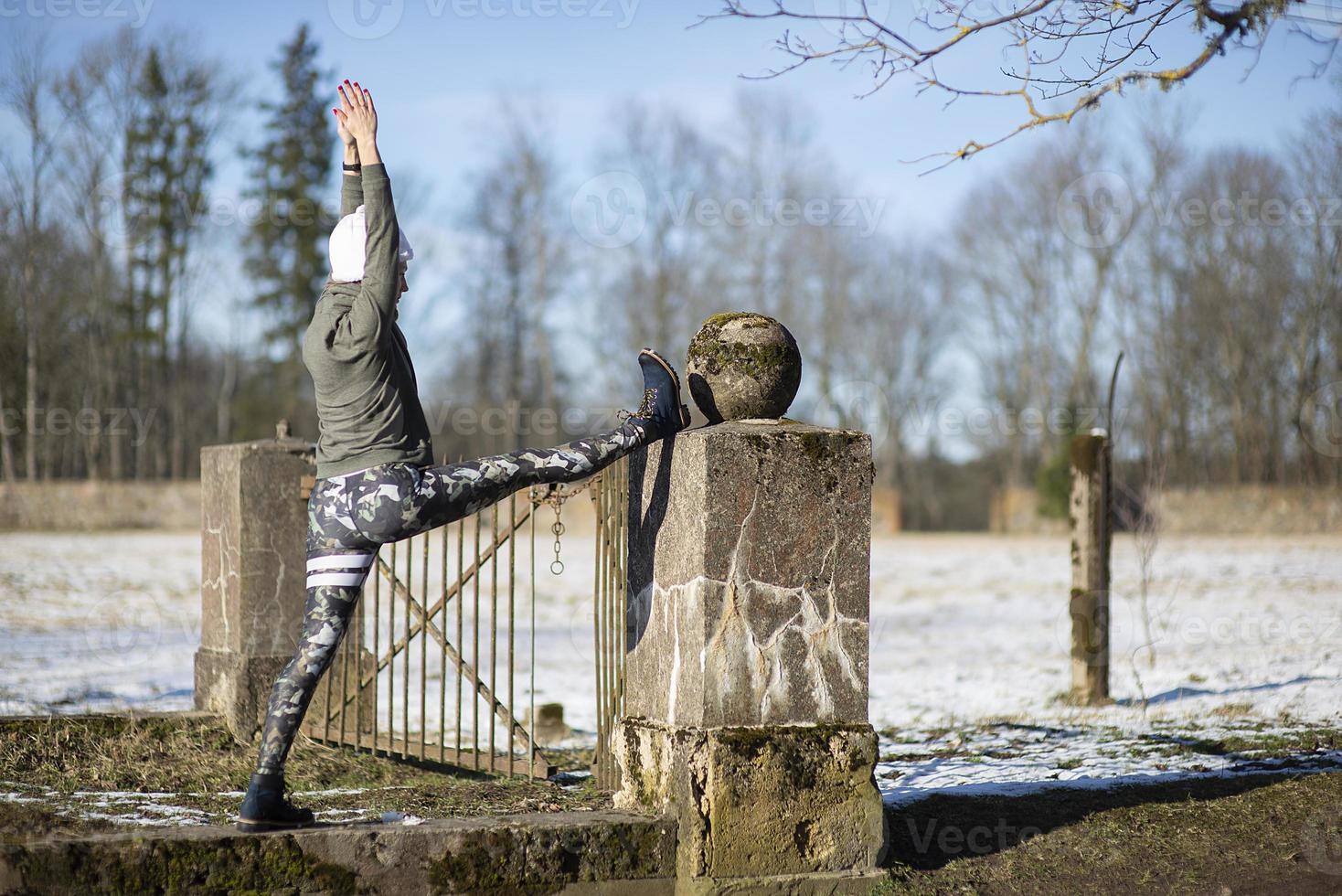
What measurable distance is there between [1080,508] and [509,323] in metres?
28.2

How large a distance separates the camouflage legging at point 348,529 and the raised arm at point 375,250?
46 cm

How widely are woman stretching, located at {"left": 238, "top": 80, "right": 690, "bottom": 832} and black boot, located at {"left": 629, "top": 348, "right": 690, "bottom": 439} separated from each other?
326 millimetres

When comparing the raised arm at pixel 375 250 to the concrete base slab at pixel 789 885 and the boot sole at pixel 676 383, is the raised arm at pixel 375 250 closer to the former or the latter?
the boot sole at pixel 676 383

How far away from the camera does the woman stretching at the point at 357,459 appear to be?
12.4 feet

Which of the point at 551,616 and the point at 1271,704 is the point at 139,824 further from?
the point at 551,616

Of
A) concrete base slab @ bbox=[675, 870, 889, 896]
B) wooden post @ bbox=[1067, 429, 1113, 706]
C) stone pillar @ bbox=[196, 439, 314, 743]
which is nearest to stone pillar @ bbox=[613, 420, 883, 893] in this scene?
concrete base slab @ bbox=[675, 870, 889, 896]

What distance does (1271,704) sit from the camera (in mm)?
7867

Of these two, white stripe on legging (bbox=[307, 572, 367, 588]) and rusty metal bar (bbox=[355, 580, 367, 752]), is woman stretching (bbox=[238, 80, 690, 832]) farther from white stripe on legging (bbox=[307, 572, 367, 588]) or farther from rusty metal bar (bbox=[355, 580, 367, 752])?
rusty metal bar (bbox=[355, 580, 367, 752])

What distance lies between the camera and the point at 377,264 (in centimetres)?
377
